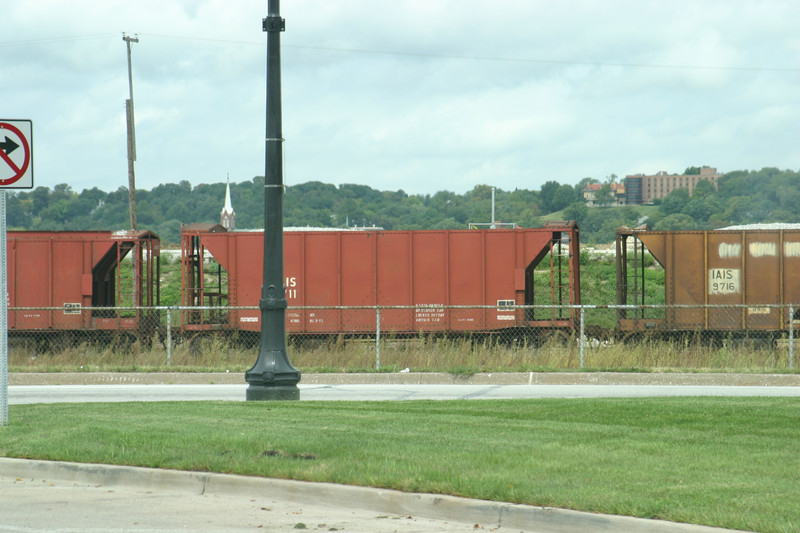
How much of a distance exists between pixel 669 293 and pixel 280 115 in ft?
44.1

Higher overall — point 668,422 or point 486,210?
point 486,210

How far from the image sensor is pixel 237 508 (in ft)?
24.0

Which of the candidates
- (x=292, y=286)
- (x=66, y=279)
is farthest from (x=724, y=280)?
(x=66, y=279)

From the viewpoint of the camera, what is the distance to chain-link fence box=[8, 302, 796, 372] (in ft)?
62.3

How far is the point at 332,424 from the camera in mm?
9945

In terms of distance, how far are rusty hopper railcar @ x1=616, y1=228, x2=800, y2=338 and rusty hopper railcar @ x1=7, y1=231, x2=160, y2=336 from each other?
11.9 meters

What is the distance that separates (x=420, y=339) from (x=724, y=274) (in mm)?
7421

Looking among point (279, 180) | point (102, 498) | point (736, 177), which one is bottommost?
point (102, 498)

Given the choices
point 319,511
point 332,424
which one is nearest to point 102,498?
point 319,511

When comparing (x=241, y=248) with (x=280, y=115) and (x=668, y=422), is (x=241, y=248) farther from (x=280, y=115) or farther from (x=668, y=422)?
(x=668, y=422)

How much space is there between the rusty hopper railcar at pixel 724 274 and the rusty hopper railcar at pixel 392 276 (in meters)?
2.10

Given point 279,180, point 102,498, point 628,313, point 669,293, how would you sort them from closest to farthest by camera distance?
point 102,498
point 279,180
point 669,293
point 628,313

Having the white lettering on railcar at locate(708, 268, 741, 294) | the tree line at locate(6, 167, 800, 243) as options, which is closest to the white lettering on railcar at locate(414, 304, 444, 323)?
the white lettering on railcar at locate(708, 268, 741, 294)

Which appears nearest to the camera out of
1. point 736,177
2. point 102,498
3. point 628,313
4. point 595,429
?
point 102,498
